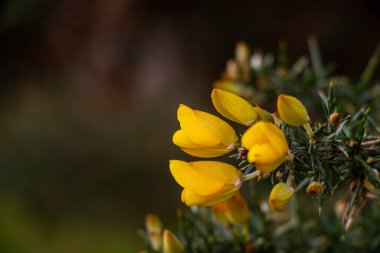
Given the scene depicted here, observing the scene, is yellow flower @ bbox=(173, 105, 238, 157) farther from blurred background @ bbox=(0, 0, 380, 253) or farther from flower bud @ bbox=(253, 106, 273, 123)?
blurred background @ bbox=(0, 0, 380, 253)

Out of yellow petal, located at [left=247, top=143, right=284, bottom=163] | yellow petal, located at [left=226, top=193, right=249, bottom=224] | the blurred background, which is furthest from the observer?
the blurred background

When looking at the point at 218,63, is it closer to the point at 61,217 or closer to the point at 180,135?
the point at 61,217

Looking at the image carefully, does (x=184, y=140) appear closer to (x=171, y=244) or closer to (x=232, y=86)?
(x=171, y=244)

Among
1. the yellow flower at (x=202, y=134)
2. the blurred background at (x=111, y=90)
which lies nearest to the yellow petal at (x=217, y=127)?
the yellow flower at (x=202, y=134)

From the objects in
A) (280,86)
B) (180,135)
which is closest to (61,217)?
(280,86)

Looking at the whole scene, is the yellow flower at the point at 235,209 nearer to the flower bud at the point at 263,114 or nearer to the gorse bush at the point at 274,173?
the gorse bush at the point at 274,173

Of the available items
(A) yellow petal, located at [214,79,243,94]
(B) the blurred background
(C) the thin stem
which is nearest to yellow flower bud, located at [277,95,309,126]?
(C) the thin stem
